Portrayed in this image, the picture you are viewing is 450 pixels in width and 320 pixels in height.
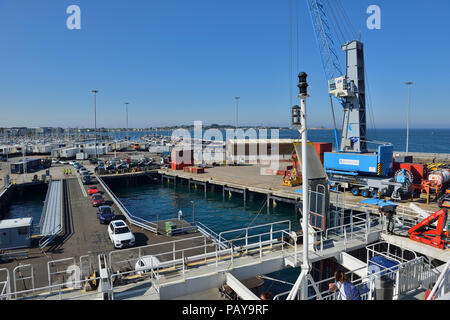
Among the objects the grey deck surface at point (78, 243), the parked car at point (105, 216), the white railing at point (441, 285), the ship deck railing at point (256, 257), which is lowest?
the grey deck surface at point (78, 243)

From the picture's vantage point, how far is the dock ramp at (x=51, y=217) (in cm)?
2352

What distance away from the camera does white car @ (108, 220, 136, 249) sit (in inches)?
848

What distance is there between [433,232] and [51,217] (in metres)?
31.3

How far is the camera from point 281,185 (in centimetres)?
4422

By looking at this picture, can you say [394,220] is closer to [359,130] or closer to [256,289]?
[256,289]

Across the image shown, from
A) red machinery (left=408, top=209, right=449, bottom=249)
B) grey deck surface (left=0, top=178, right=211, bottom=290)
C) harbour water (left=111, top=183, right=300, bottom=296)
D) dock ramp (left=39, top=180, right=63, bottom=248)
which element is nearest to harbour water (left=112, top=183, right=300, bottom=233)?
harbour water (left=111, top=183, right=300, bottom=296)

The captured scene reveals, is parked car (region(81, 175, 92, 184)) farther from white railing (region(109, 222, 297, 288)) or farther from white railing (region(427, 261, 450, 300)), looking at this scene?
white railing (region(427, 261, 450, 300))

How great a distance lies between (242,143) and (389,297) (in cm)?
6151

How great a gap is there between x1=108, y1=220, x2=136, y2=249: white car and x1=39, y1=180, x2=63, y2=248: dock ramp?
4696 mm

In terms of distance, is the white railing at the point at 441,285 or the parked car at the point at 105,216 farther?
the parked car at the point at 105,216

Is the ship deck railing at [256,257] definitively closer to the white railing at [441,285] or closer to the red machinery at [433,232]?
the red machinery at [433,232]

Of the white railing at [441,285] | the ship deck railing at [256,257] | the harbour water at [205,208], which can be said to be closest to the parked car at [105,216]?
the harbour water at [205,208]

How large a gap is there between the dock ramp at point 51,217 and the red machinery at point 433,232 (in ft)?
80.5

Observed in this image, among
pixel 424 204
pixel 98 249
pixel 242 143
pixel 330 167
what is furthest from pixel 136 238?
pixel 242 143
